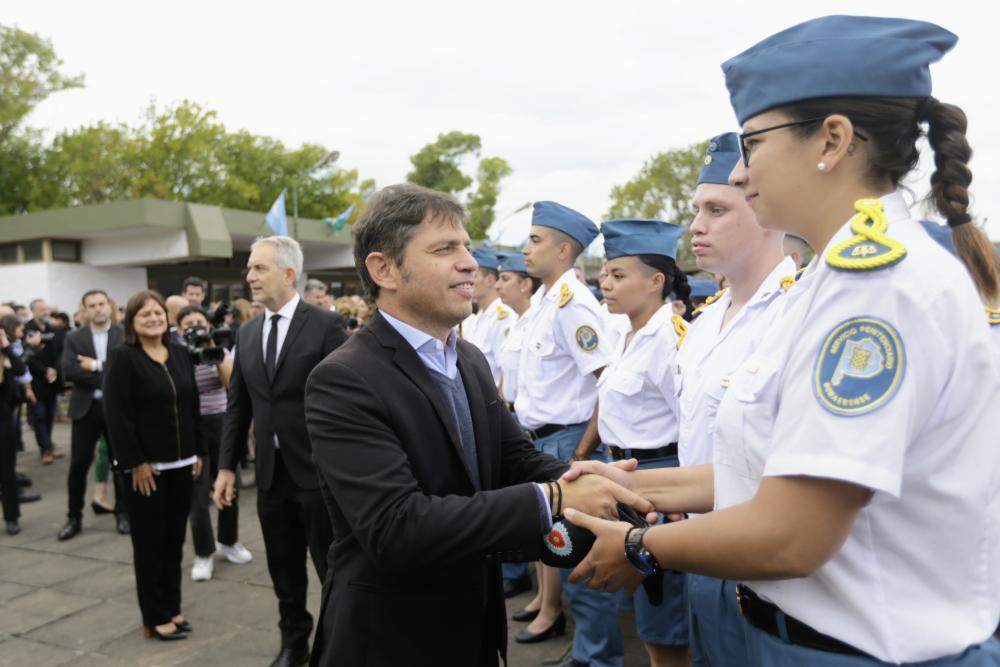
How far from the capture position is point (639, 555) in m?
1.52

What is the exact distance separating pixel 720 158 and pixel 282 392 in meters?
2.44

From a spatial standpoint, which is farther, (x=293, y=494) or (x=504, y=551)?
(x=293, y=494)

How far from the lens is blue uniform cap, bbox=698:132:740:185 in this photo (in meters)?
2.77

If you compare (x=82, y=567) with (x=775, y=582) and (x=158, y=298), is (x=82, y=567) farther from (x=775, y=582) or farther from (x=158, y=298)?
(x=775, y=582)

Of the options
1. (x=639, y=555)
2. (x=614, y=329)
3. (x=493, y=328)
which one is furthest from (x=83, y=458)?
(x=639, y=555)

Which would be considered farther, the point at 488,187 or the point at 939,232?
the point at 488,187

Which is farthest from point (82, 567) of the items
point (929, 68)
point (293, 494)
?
point (929, 68)

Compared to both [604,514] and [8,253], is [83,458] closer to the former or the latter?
[604,514]

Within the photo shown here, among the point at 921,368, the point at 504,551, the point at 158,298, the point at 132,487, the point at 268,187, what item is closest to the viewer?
the point at 921,368

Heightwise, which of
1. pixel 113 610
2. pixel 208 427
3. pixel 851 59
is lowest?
pixel 113 610

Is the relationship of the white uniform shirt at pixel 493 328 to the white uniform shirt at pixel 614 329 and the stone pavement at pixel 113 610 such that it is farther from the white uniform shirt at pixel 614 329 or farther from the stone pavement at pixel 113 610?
the stone pavement at pixel 113 610

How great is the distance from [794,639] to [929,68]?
1108 millimetres

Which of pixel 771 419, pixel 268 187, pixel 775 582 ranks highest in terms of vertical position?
pixel 268 187

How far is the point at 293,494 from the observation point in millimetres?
3750
